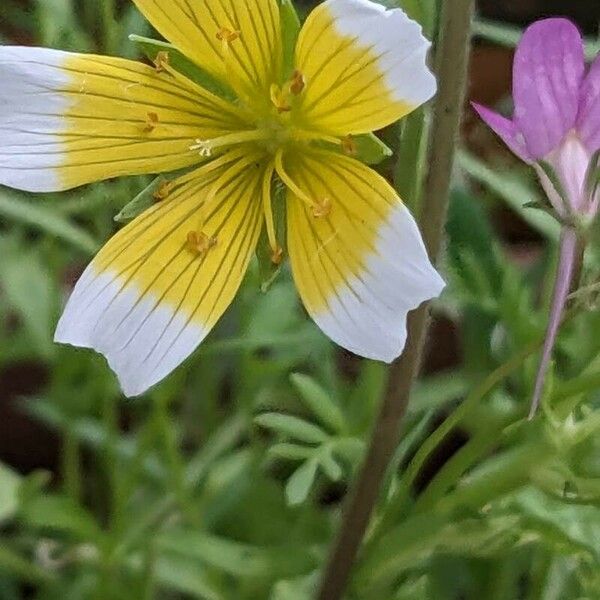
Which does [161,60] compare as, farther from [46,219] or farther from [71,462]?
[71,462]

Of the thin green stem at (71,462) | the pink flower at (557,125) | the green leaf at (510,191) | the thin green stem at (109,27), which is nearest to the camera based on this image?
the pink flower at (557,125)

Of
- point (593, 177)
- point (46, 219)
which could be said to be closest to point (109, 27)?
point (46, 219)

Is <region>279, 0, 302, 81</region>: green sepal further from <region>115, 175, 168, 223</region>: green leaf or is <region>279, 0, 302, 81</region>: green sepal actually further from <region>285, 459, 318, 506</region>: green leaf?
<region>285, 459, 318, 506</region>: green leaf

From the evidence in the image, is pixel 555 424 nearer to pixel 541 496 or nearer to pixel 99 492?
pixel 541 496

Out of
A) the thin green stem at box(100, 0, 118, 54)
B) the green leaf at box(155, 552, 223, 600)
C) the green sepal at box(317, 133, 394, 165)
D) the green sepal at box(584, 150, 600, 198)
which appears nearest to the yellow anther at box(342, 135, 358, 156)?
the green sepal at box(317, 133, 394, 165)

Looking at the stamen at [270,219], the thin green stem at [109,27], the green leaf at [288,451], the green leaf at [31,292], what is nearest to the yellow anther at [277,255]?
the stamen at [270,219]

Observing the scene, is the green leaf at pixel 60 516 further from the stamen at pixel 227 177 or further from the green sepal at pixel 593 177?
the green sepal at pixel 593 177
